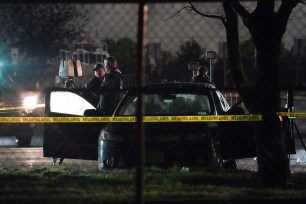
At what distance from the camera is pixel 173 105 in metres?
11.6

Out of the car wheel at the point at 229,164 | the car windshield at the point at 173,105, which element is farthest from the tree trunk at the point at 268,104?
the car wheel at the point at 229,164

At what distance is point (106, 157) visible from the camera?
11.1 m

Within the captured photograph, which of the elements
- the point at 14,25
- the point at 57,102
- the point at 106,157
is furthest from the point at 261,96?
the point at 14,25

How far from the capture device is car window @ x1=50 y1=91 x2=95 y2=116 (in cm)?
1203

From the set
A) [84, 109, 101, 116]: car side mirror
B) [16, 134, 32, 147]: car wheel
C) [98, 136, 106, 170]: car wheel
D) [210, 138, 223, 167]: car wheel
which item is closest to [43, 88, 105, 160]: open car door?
[84, 109, 101, 116]: car side mirror

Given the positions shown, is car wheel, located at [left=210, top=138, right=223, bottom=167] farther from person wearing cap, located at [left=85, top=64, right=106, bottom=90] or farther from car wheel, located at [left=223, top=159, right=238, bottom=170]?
person wearing cap, located at [left=85, top=64, right=106, bottom=90]

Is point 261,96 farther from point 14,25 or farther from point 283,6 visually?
point 14,25

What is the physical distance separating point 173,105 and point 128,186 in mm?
2448

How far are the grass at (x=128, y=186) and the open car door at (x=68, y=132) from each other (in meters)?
0.68

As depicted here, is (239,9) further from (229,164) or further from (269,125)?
(229,164)

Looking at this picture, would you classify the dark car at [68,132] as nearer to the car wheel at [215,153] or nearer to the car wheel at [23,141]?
the car wheel at [215,153]

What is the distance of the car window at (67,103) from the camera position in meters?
12.0

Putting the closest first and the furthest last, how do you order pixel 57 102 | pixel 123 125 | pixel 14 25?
pixel 123 125 < pixel 57 102 < pixel 14 25

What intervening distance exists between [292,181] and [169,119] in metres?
2.01
